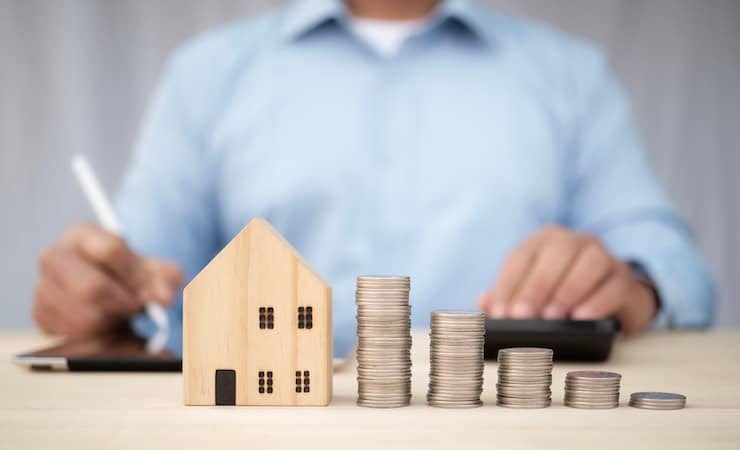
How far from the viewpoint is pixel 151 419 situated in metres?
0.78

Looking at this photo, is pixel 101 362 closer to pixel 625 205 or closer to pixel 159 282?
pixel 159 282

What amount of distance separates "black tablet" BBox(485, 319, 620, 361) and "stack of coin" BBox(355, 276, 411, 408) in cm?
39

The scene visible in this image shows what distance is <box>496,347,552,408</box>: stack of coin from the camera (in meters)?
0.82

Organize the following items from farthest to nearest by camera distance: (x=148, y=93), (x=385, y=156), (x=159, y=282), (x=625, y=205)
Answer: (x=148, y=93)
(x=385, y=156)
(x=625, y=205)
(x=159, y=282)

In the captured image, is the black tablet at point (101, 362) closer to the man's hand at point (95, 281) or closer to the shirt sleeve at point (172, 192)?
the man's hand at point (95, 281)

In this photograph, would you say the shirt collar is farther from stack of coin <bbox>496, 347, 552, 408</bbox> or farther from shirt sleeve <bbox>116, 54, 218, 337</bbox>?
stack of coin <bbox>496, 347, 552, 408</bbox>

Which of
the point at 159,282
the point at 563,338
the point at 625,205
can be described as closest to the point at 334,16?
the point at 625,205

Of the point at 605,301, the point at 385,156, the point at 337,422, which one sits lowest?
the point at 337,422

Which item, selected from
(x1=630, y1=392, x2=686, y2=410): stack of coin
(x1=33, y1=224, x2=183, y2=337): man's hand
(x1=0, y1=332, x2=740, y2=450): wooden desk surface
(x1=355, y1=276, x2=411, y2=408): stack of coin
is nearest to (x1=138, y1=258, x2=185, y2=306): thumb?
(x1=33, y1=224, x2=183, y2=337): man's hand

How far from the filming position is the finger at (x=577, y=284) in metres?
1.43

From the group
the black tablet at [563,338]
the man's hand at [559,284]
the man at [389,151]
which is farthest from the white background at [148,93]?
the black tablet at [563,338]

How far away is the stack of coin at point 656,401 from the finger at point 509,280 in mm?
576

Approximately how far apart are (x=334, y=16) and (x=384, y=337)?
1778mm

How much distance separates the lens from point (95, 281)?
1.51m
